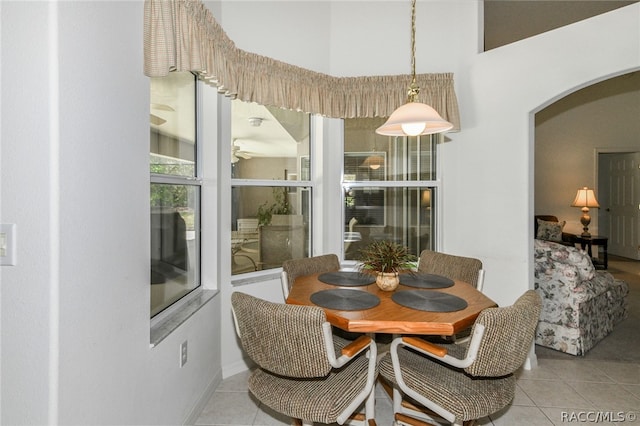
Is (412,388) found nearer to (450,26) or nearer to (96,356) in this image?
(96,356)

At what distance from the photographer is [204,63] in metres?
1.99

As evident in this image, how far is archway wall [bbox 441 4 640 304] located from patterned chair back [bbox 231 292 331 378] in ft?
7.04

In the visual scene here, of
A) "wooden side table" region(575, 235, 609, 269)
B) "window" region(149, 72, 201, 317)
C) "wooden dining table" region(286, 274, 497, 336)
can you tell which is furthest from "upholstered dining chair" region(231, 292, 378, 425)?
"wooden side table" region(575, 235, 609, 269)

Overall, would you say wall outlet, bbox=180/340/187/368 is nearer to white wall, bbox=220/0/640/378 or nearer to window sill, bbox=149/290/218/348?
window sill, bbox=149/290/218/348

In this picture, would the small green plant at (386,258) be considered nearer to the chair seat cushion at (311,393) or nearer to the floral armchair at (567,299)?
the chair seat cushion at (311,393)

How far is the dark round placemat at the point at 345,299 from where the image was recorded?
1.89m

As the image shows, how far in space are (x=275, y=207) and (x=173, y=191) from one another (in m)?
1.07

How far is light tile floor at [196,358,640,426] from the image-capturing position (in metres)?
2.26

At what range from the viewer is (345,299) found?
6.56ft

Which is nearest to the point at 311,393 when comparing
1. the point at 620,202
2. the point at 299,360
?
the point at 299,360

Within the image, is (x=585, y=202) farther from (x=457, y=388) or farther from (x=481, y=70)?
(x=457, y=388)

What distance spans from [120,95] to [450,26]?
2.93 metres

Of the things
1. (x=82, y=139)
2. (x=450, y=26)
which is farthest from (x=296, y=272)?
(x=450, y=26)

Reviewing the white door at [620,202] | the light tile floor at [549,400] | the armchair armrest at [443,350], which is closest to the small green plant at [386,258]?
the armchair armrest at [443,350]
